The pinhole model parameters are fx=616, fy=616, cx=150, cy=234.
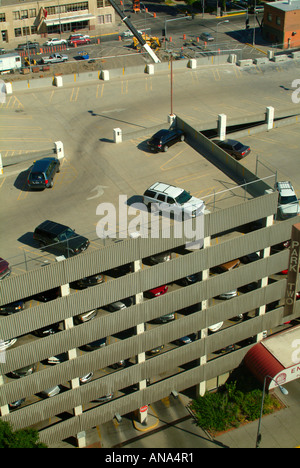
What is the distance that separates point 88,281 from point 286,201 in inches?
628

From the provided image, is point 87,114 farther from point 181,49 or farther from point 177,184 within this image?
point 181,49

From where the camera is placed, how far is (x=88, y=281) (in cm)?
3988

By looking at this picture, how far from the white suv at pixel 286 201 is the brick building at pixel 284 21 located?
6725cm

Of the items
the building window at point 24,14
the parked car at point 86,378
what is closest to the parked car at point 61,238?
the parked car at point 86,378

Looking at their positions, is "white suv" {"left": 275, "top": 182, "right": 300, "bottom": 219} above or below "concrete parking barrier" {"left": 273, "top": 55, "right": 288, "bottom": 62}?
below

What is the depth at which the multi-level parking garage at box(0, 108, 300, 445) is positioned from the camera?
38125 mm

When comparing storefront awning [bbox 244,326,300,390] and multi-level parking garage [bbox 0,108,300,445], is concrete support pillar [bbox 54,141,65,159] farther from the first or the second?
storefront awning [bbox 244,326,300,390]

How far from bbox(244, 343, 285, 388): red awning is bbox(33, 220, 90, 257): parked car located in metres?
17.3

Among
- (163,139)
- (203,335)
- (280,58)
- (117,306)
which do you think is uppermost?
(280,58)

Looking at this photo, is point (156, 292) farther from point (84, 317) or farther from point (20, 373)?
point (20, 373)

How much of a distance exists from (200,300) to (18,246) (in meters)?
13.3

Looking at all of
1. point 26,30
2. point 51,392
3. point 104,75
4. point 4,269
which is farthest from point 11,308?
point 26,30

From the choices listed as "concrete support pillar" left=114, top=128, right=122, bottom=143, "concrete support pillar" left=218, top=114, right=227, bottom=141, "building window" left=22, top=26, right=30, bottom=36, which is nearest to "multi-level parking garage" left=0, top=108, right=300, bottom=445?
"concrete support pillar" left=218, top=114, right=227, bottom=141

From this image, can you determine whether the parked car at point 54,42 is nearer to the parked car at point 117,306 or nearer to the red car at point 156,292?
the red car at point 156,292
